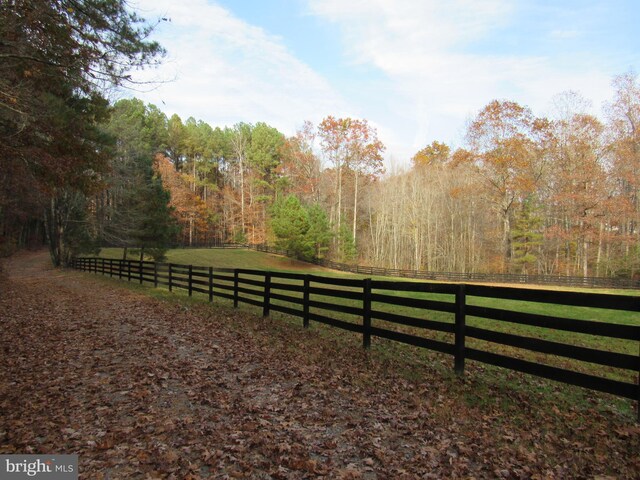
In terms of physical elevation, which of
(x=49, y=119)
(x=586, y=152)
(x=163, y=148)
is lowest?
(x=49, y=119)

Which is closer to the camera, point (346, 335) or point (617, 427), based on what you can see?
point (617, 427)

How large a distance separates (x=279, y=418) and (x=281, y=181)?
55762mm

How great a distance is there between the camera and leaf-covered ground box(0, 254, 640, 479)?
10.7 ft

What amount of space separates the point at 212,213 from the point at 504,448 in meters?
63.9

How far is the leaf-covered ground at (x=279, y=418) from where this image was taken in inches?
128

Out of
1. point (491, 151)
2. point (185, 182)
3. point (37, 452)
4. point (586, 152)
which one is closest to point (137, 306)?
point (37, 452)

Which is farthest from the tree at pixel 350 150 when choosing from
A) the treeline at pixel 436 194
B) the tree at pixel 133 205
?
the tree at pixel 133 205

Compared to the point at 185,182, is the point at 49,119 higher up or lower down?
lower down

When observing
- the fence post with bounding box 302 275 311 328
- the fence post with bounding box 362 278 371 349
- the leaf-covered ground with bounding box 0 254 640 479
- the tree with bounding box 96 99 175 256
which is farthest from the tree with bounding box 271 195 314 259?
the fence post with bounding box 362 278 371 349

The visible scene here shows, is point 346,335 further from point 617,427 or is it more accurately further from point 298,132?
point 298,132

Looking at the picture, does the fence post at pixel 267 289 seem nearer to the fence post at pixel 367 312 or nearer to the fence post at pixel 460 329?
the fence post at pixel 367 312

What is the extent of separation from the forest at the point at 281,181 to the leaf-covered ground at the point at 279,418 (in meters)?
4.69

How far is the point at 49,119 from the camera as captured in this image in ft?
29.9

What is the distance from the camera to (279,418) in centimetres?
418
